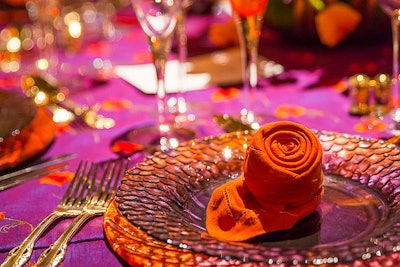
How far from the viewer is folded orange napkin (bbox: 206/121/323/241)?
60 cm

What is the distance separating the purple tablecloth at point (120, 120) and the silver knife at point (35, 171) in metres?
0.01

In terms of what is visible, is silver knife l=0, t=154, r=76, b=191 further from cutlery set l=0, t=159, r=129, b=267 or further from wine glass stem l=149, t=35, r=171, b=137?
wine glass stem l=149, t=35, r=171, b=137

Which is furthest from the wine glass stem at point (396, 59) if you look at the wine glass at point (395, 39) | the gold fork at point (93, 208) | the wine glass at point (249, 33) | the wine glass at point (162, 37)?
the gold fork at point (93, 208)

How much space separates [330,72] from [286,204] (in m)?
0.70

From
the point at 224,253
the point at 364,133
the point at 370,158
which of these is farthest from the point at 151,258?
the point at 364,133

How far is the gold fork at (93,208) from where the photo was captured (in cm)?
A: 62

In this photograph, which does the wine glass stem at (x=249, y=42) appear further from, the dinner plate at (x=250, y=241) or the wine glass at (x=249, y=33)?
the dinner plate at (x=250, y=241)

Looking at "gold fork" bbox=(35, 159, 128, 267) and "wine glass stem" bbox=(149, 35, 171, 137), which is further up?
"wine glass stem" bbox=(149, 35, 171, 137)

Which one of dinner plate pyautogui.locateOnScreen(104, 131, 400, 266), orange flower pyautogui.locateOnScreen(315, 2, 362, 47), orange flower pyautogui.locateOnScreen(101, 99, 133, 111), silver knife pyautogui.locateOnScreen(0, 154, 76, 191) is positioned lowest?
orange flower pyautogui.locateOnScreen(101, 99, 133, 111)

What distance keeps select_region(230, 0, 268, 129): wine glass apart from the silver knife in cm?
27

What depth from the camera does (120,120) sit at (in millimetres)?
1117

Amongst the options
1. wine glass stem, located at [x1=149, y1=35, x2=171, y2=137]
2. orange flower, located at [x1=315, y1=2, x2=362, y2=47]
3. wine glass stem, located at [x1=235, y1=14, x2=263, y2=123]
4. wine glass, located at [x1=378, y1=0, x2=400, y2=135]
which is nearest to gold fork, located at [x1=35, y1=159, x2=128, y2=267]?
wine glass stem, located at [x1=149, y1=35, x2=171, y2=137]

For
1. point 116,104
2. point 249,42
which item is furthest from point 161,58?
point 116,104

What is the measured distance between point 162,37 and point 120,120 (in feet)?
0.74
